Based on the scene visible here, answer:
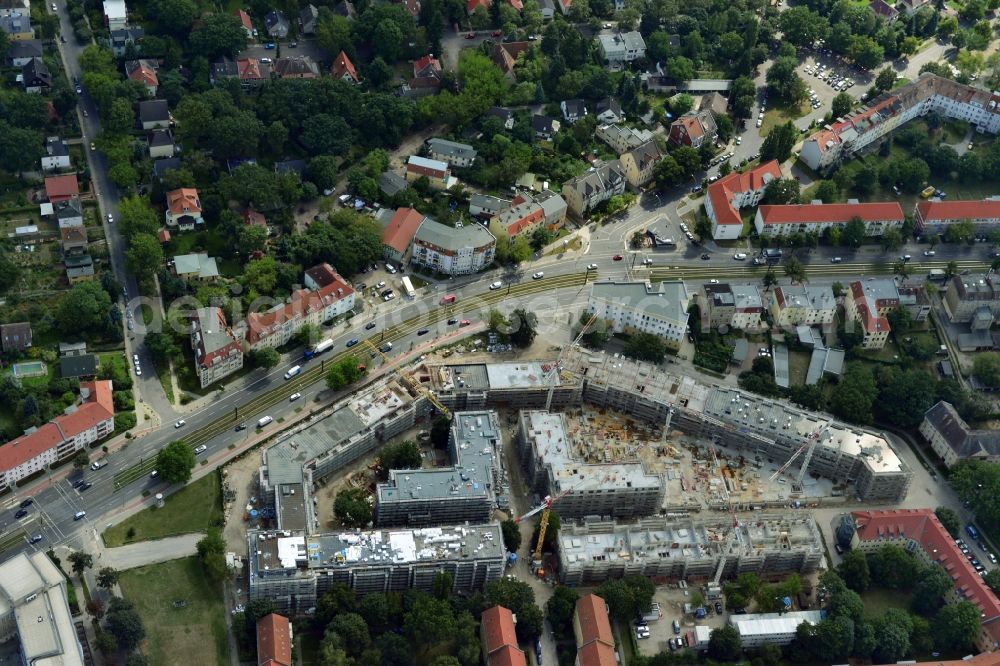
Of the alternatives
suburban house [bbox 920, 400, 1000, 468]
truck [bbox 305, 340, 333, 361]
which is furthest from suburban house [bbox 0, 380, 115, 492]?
suburban house [bbox 920, 400, 1000, 468]

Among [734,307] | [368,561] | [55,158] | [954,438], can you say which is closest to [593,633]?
[368,561]

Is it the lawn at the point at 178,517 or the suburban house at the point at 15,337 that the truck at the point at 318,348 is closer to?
the lawn at the point at 178,517

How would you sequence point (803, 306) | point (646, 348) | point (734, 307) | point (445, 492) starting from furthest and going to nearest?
point (803, 306) → point (734, 307) → point (646, 348) → point (445, 492)

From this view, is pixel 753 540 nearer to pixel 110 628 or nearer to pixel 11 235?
pixel 110 628

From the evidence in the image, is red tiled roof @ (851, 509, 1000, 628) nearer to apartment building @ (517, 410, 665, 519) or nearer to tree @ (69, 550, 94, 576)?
apartment building @ (517, 410, 665, 519)

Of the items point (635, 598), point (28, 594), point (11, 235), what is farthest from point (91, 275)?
point (635, 598)

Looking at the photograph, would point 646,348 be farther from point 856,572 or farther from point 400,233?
point 856,572
